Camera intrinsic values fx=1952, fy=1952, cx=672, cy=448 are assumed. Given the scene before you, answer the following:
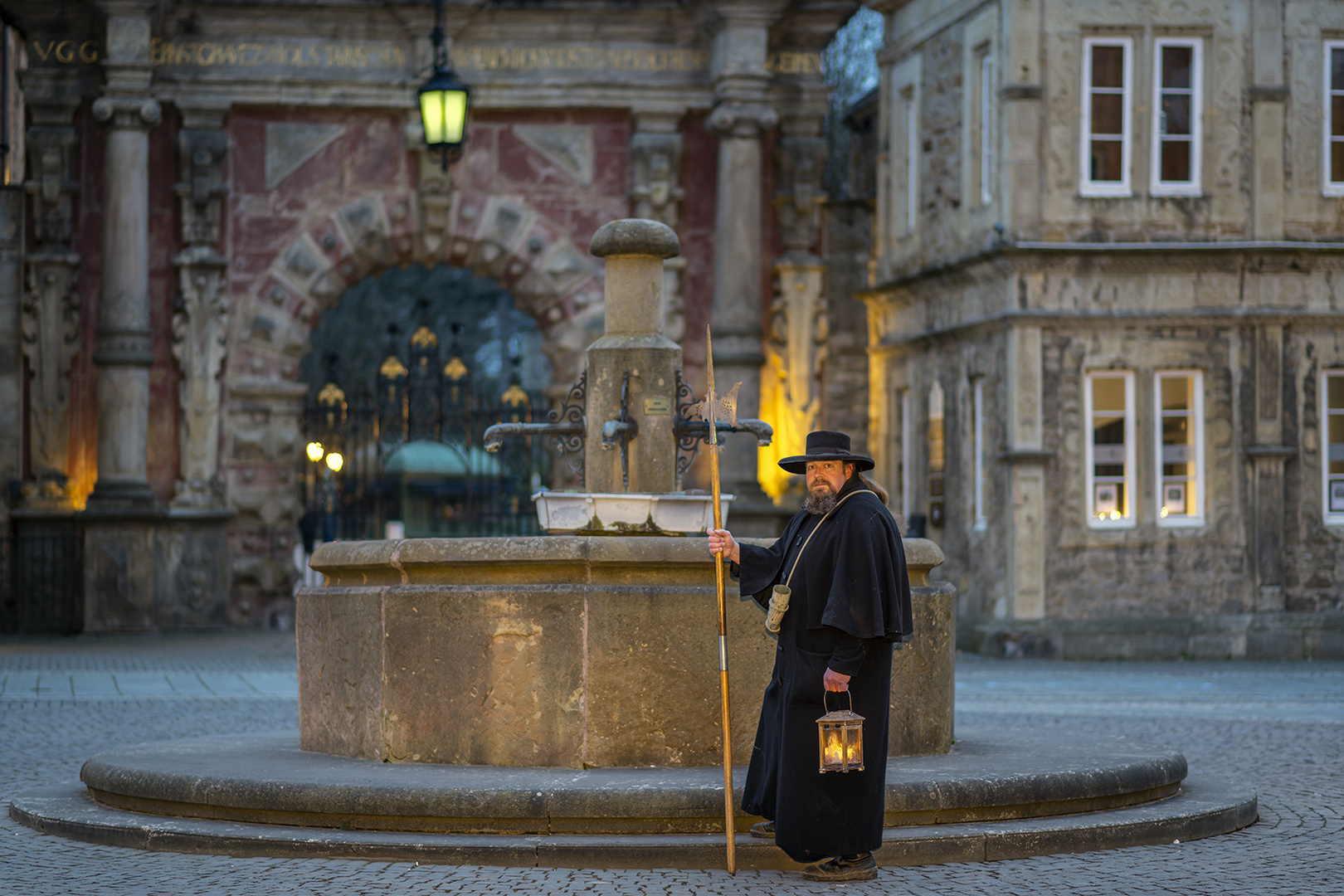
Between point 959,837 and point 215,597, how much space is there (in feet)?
53.9

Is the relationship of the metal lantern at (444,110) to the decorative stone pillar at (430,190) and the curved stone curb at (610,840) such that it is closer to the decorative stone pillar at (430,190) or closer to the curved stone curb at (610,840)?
the decorative stone pillar at (430,190)

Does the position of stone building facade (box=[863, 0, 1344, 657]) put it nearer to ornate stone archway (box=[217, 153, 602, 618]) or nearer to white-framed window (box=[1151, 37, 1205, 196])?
white-framed window (box=[1151, 37, 1205, 196])

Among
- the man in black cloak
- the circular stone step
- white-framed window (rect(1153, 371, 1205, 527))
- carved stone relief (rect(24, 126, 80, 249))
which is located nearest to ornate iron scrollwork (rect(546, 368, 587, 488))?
the circular stone step

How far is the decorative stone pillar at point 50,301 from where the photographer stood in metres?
23.3

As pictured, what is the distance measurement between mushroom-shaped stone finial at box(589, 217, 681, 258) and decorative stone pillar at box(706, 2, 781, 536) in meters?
11.7

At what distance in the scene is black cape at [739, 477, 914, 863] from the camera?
782 cm

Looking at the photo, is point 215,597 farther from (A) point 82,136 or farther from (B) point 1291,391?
(B) point 1291,391

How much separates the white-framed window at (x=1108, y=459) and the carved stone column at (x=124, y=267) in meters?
10.8

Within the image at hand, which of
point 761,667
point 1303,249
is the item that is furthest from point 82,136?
point 761,667

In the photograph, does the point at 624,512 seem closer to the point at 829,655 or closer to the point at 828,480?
the point at 828,480

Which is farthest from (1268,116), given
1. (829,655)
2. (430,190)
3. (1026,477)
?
(829,655)

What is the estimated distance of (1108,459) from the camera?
21172mm

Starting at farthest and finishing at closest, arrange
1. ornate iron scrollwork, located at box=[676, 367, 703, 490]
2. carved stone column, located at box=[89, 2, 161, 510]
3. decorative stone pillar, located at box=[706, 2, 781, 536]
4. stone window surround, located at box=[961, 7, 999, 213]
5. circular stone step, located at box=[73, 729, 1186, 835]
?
decorative stone pillar, located at box=[706, 2, 781, 536]
carved stone column, located at box=[89, 2, 161, 510]
stone window surround, located at box=[961, 7, 999, 213]
ornate iron scrollwork, located at box=[676, 367, 703, 490]
circular stone step, located at box=[73, 729, 1186, 835]

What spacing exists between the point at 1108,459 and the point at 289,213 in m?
10.2
